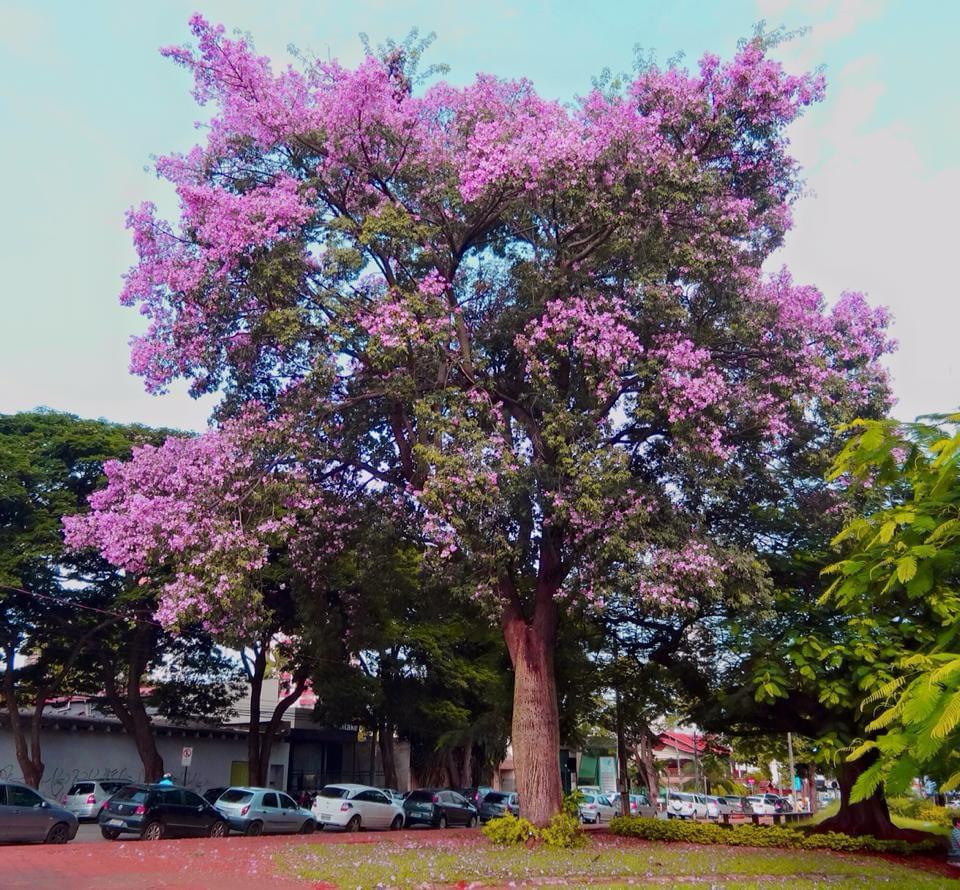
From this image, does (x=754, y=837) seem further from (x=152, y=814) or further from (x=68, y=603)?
(x=68, y=603)

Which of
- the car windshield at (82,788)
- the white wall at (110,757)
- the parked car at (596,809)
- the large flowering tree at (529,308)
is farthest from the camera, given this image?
the parked car at (596,809)

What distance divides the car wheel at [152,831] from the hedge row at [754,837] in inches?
425

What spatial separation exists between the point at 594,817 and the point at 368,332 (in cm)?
3385

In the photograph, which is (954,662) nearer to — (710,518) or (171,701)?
(710,518)

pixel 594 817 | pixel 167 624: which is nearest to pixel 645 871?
pixel 167 624

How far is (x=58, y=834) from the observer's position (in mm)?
19266

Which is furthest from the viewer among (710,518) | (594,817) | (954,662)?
(594,817)

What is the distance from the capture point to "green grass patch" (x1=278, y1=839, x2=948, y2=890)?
38.2ft

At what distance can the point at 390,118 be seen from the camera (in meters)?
15.7

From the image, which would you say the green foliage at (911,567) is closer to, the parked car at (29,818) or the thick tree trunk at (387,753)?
the parked car at (29,818)

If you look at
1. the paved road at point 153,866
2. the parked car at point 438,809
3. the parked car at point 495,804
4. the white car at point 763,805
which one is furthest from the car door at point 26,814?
the white car at point 763,805

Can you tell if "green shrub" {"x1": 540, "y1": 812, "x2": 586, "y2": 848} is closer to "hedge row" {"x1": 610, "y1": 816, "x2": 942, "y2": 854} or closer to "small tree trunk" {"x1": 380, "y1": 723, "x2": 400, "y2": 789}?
"hedge row" {"x1": 610, "y1": 816, "x2": 942, "y2": 854}

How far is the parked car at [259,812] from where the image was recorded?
24734 millimetres

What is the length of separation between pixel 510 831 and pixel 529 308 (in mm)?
9686
